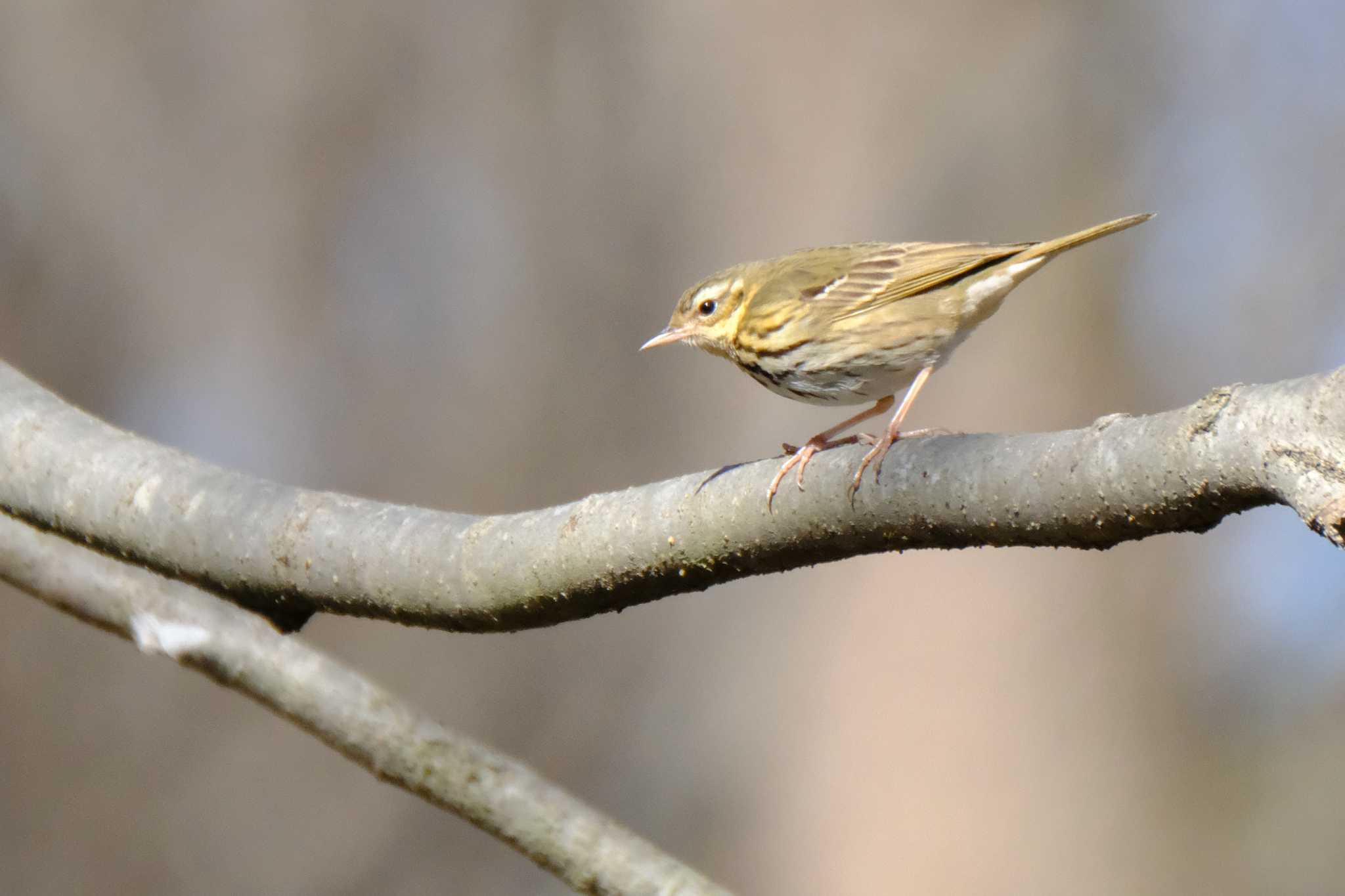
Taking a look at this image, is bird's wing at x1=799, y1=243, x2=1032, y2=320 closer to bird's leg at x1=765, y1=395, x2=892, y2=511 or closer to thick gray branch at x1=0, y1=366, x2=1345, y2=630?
bird's leg at x1=765, y1=395, x2=892, y2=511

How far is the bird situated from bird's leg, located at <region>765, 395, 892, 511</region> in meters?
0.01

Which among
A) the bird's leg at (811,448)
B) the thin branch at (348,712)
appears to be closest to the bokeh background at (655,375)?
the bird's leg at (811,448)

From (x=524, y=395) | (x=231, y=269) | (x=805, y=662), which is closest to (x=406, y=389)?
(x=524, y=395)

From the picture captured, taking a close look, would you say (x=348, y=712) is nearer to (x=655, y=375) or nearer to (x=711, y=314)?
(x=711, y=314)

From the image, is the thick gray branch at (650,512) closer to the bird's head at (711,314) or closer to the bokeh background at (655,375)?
the bird's head at (711,314)

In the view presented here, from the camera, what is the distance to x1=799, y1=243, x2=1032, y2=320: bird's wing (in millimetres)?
3279

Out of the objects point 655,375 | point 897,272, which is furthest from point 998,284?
point 655,375

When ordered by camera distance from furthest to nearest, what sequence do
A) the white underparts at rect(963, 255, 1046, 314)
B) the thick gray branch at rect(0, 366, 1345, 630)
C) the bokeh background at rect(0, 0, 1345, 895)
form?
the bokeh background at rect(0, 0, 1345, 895) → the white underparts at rect(963, 255, 1046, 314) → the thick gray branch at rect(0, 366, 1345, 630)

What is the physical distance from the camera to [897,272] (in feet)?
11.3

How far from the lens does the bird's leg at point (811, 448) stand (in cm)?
208

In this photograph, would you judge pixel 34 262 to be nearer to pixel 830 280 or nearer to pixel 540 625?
pixel 830 280

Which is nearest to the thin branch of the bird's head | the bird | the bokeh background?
the bird

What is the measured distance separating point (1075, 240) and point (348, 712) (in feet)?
5.99

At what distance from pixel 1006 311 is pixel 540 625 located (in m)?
4.92
